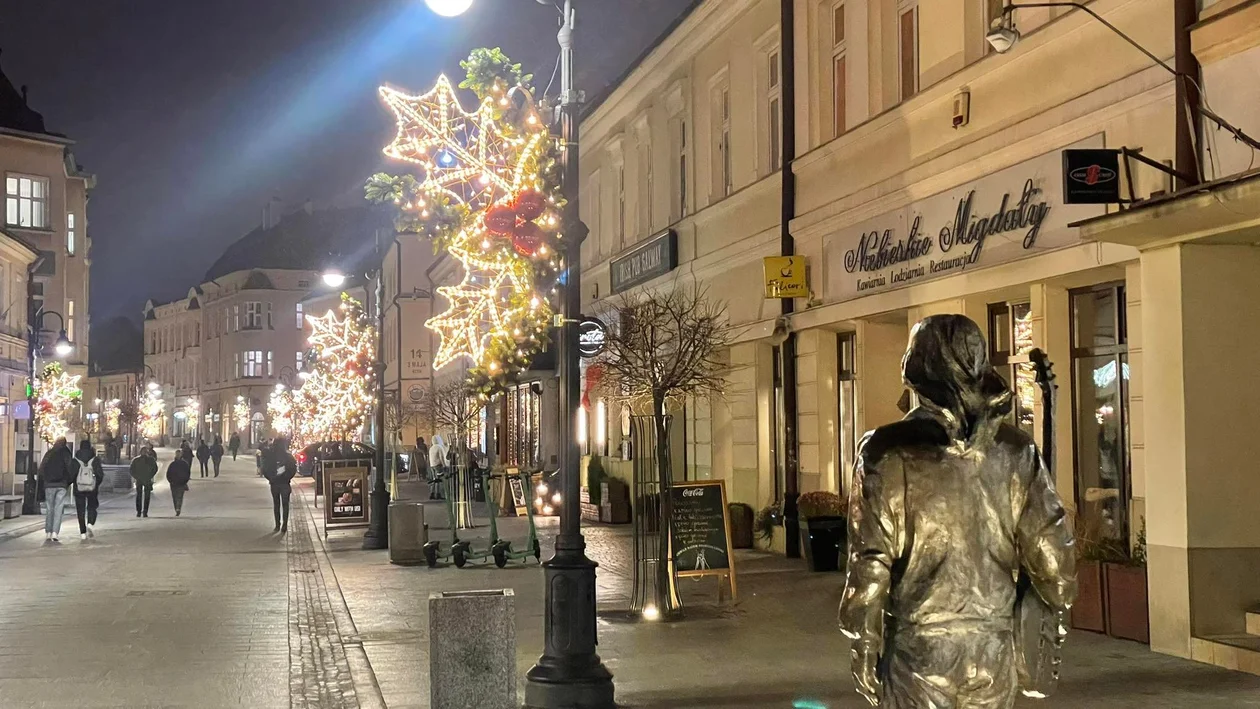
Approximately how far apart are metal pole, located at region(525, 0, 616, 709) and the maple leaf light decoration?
2.16ft

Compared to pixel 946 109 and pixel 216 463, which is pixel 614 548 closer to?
pixel 946 109

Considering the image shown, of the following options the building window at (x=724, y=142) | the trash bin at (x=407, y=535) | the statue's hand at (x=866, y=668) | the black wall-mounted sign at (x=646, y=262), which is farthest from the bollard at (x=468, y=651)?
the black wall-mounted sign at (x=646, y=262)

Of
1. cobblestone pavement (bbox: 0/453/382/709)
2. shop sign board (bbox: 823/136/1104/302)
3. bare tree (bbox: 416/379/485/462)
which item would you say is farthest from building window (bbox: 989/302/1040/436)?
bare tree (bbox: 416/379/485/462)

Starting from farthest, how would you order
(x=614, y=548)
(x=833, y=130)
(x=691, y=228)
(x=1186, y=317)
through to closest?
1. (x=691, y=228)
2. (x=614, y=548)
3. (x=833, y=130)
4. (x=1186, y=317)

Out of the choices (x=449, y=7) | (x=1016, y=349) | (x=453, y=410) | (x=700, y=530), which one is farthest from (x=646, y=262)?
(x=449, y=7)

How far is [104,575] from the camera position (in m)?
18.0

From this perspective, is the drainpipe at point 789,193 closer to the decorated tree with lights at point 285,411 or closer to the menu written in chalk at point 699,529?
the menu written in chalk at point 699,529

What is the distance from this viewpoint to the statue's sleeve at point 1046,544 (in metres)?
4.00

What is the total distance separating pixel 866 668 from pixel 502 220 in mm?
7181

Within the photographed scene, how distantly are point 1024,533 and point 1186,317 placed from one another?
6.82 metres

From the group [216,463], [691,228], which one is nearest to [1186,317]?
[691,228]

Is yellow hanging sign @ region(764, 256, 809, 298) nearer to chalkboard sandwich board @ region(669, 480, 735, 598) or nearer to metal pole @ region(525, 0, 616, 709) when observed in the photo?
chalkboard sandwich board @ region(669, 480, 735, 598)

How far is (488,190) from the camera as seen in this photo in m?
11.2

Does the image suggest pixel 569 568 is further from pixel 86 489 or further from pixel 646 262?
pixel 86 489
